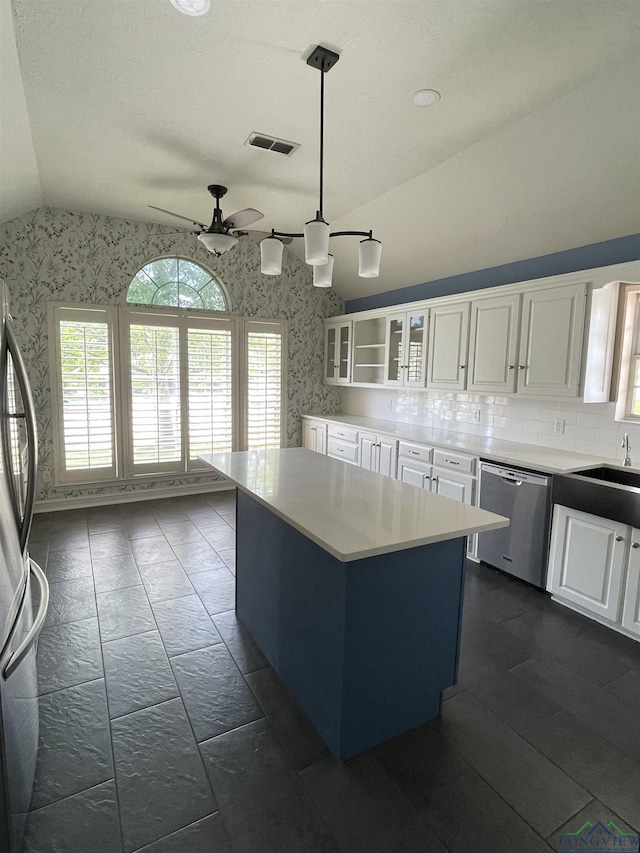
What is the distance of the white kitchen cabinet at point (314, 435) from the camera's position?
5312 mm

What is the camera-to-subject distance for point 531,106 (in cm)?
246

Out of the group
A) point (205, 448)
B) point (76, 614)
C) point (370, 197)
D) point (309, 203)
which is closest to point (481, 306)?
point (370, 197)

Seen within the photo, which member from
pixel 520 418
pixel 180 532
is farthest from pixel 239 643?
pixel 520 418

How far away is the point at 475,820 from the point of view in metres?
1.46

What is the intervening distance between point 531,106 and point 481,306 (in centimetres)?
141

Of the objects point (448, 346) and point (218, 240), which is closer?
point (218, 240)

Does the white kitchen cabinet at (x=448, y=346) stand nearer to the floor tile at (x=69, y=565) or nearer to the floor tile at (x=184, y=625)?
the floor tile at (x=184, y=625)

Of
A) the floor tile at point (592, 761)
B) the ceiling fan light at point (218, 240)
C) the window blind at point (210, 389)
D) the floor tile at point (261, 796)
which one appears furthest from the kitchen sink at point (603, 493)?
the window blind at point (210, 389)

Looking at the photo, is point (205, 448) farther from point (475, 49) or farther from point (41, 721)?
point (475, 49)

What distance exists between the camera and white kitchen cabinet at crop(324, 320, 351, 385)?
211 inches

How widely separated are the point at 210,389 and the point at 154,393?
1.98 feet

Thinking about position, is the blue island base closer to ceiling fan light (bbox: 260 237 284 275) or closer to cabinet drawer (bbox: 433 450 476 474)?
ceiling fan light (bbox: 260 237 284 275)

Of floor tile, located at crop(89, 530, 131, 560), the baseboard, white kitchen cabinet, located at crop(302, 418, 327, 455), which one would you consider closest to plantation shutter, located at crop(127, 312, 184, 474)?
the baseboard

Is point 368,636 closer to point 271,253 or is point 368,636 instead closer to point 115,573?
point 271,253
